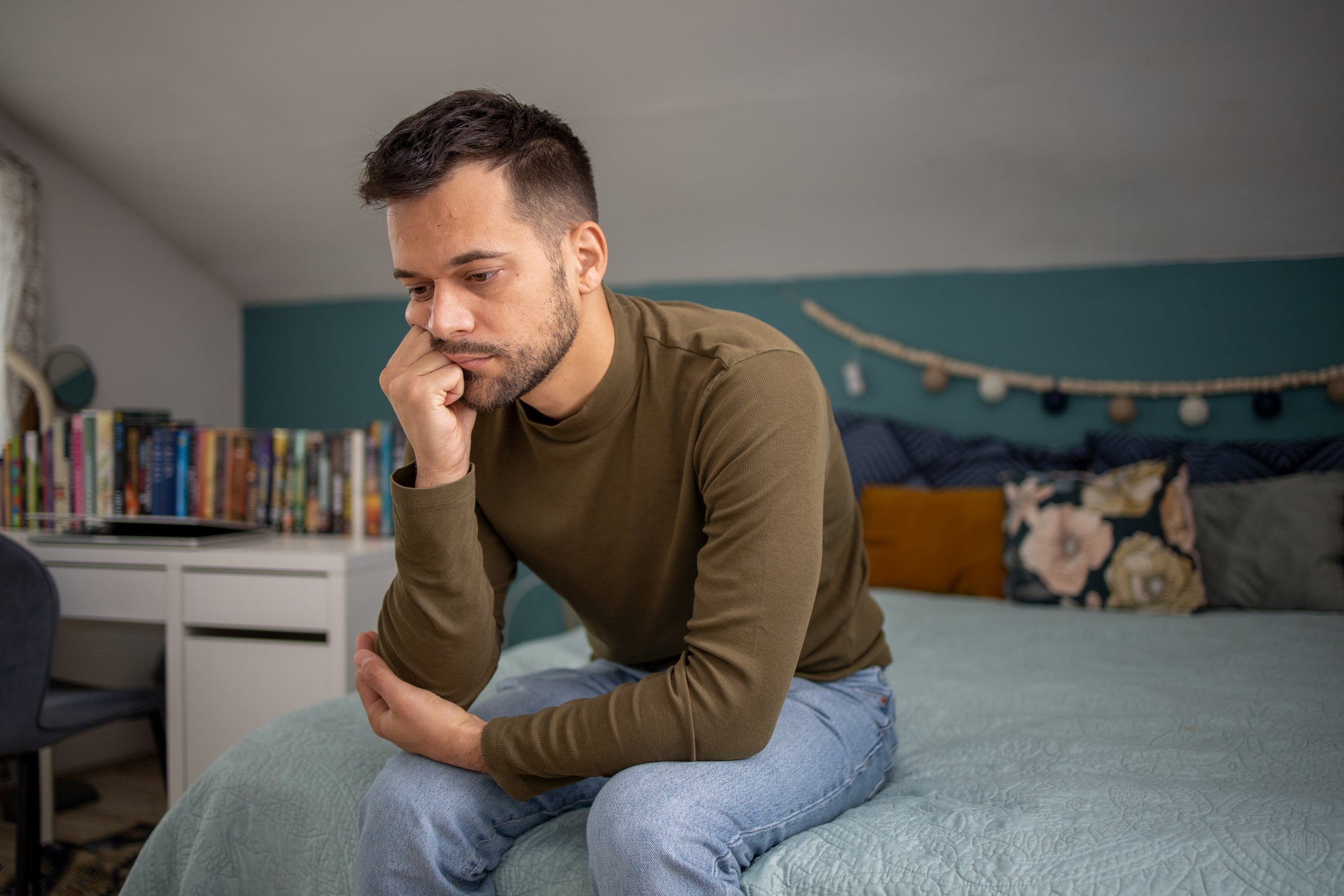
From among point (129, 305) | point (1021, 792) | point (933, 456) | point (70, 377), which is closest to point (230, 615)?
point (70, 377)

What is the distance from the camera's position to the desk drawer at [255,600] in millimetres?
1975

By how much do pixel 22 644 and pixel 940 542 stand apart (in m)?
1.92

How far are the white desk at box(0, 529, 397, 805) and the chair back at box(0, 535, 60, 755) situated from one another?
0.37 metres

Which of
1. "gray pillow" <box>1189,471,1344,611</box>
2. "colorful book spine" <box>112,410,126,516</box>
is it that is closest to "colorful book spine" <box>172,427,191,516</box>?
"colorful book spine" <box>112,410,126,516</box>

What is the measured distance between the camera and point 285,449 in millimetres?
2428

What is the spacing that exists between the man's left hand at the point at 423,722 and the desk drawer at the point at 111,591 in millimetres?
1242

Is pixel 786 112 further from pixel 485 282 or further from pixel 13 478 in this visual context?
pixel 13 478

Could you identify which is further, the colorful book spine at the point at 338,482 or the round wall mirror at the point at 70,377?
the round wall mirror at the point at 70,377

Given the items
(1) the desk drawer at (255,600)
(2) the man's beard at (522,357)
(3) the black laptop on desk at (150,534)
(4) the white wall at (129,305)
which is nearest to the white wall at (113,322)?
(4) the white wall at (129,305)

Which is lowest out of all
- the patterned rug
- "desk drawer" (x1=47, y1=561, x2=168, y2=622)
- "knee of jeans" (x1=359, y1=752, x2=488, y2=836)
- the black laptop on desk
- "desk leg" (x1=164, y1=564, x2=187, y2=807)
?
the patterned rug

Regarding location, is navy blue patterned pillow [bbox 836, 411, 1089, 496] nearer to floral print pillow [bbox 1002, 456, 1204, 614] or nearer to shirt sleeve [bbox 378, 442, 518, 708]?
floral print pillow [bbox 1002, 456, 1204, 614]

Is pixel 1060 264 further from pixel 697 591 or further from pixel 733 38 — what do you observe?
pixel 697 591

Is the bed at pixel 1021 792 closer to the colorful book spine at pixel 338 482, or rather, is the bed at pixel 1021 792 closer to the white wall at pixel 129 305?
the colorful book spine at pixel 338 482

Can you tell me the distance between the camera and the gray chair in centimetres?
162
